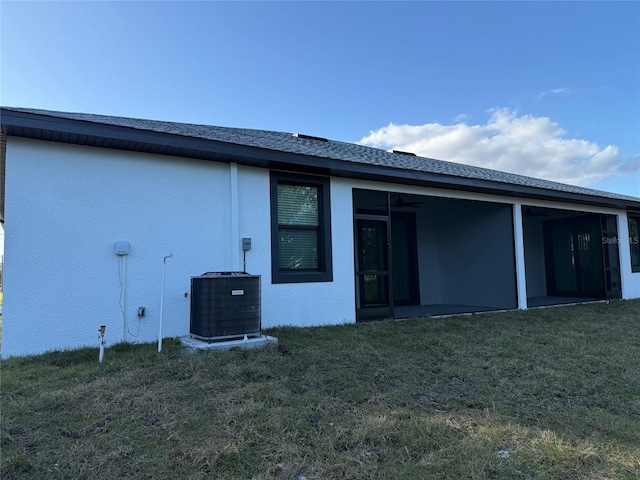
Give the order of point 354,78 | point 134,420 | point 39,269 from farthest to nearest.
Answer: point 354,78
point 39,269
point 134,420

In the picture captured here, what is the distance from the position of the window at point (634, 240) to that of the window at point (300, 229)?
1049 centimetres

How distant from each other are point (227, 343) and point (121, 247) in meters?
1.89

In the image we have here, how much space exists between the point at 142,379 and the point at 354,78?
34.4 ft

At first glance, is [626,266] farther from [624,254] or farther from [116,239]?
[116,239]

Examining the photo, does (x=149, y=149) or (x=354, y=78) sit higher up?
(x=354, y=78)

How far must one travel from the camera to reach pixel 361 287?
7.68 m

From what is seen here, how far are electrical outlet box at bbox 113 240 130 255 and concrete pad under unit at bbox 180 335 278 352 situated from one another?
4.47ft

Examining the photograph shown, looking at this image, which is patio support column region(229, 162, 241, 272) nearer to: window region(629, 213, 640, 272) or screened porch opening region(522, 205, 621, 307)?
screened porch opening region(522, 205, 621, 307)

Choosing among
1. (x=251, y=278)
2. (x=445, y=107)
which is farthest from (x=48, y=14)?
(x=445, y=107)

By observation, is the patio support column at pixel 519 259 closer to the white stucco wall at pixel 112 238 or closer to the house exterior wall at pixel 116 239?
the house exterior wall at pixel 116 239

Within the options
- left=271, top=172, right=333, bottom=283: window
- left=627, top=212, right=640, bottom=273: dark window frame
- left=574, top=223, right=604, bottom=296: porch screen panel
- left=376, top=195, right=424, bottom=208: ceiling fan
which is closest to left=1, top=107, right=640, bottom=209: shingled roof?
left=271, top=172, right=333, bottom=283: window

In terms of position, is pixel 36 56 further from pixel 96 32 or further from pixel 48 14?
pixel 96 32

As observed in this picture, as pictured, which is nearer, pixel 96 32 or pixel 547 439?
pixel 547 439

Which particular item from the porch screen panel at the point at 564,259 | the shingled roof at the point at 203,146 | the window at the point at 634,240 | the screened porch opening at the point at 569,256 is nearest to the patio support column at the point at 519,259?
the shingled roof at the point at 203,146
